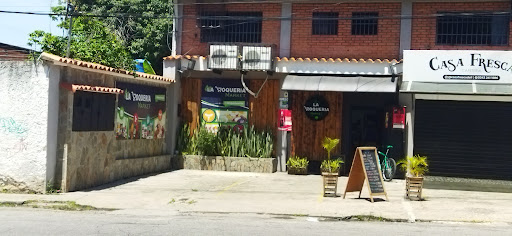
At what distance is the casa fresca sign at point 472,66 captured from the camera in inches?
611

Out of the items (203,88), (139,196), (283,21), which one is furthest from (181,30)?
(139,196)

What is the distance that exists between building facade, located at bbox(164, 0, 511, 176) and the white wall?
691 centimetres

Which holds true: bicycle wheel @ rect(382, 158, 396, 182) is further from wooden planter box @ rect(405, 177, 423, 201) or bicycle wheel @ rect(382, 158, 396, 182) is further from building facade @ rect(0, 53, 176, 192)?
building facade @ rect(0, 53, 176, 192)

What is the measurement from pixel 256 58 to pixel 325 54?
238cm

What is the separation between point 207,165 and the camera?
19031 mm

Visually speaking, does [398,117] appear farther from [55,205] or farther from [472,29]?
[55,205]

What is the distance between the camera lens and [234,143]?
62.1 ft

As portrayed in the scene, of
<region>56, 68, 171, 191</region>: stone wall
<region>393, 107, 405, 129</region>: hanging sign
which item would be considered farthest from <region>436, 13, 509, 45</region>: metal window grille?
<region>56, 68, 171, 191</region>: stone wall

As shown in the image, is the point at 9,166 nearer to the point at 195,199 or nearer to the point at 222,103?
the point at 195,199

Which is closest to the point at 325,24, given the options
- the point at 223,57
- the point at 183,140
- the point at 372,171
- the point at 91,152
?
the point at 223,57

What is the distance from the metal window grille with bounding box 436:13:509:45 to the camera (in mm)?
17688

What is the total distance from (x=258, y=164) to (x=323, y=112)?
2775 mm

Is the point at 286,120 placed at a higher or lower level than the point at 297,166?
higher

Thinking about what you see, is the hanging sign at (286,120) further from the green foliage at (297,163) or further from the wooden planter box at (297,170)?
the wooden planter box at (297,170)
